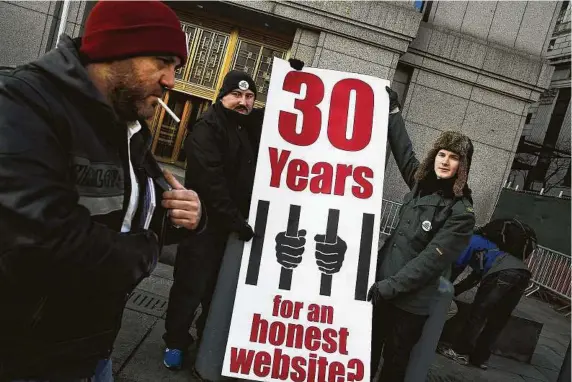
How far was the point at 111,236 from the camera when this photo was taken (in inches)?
42.5

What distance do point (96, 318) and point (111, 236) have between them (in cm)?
33

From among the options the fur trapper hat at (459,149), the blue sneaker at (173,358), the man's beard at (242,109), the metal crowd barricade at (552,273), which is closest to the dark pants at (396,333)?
the fur trapper hat at (459,149)

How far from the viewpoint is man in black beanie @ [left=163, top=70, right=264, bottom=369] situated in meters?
2.95

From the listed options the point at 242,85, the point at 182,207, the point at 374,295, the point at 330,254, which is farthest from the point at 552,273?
the point at 182,207

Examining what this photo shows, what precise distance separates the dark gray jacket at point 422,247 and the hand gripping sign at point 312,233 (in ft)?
0.57

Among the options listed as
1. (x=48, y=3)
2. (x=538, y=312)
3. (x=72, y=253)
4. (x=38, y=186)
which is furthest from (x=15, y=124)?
(x=538, y=312)

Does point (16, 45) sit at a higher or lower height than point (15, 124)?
higher

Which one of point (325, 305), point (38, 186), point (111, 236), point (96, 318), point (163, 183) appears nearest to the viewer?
point (38, 186)

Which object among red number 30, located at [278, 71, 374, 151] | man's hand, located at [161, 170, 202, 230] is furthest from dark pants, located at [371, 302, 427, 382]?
man's hand, located at [161, 170, 202, 230]

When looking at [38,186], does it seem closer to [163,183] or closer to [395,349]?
[163,183]

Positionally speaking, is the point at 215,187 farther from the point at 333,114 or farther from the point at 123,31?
the point at 123,31

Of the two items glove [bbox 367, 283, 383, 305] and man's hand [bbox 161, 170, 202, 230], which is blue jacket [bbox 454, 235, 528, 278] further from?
man's hand [bbox 161, 170, 202, 230]

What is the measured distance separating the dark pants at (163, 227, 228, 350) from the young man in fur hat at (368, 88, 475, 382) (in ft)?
3.82

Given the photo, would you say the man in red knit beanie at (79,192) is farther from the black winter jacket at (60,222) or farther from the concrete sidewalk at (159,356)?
the concrete sidewalk at (159,356)
